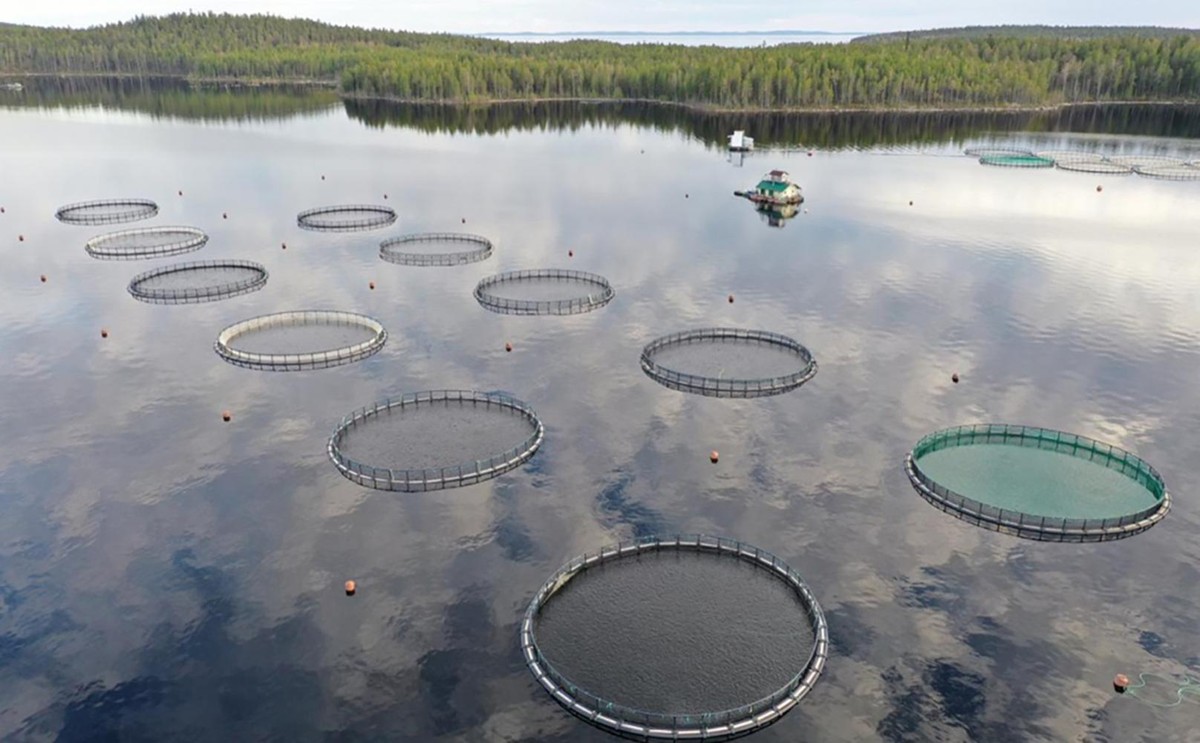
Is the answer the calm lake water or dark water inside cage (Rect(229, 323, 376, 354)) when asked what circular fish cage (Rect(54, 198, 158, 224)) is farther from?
dark water inside cage (Rect(229, 323, 376, 354))

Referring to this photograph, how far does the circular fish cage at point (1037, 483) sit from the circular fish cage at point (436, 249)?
92.0 meters

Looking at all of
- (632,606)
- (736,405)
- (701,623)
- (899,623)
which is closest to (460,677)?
(632,606)

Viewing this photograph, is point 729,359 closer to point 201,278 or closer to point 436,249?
point 436,249

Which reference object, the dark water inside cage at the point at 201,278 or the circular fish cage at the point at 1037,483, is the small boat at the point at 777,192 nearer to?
the circular fish cage at the point at 1037,483

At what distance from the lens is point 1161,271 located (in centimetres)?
14500

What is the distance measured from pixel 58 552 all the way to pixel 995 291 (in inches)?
5186

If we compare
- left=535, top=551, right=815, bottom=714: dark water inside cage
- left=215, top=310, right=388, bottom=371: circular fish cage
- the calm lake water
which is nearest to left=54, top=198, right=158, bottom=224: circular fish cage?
the calm lake water

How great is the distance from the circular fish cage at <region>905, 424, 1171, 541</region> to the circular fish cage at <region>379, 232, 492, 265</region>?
92.0 metres

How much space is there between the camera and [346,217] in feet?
595

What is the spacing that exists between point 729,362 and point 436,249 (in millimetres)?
73451

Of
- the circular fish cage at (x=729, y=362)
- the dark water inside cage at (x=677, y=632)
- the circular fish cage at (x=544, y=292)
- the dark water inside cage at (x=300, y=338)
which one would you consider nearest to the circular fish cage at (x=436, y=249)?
the circular fish cage at (x=544, y=292)

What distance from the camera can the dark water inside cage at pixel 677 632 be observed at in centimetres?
5816

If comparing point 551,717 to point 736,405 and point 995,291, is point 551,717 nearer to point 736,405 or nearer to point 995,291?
point 736,405

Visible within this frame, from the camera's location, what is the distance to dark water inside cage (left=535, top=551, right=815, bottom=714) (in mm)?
58156
